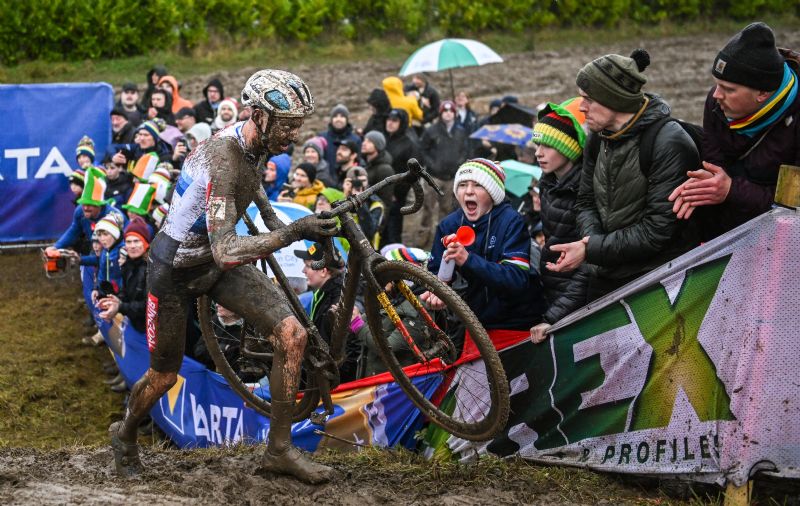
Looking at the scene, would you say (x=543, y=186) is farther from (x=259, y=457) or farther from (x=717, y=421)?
(x=259, y=457)

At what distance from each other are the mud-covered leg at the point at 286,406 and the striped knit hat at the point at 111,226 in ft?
18.7

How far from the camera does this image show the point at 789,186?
527 centimetres

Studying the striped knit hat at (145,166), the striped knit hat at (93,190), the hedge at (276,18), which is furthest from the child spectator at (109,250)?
the hedge at (276,18)

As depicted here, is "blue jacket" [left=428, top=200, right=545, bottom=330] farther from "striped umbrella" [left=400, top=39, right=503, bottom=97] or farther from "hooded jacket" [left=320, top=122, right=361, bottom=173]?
"striped umbrella" [left=400, top=39, right=503, bottom=97]

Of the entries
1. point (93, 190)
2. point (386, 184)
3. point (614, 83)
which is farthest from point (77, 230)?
point (614, 83)

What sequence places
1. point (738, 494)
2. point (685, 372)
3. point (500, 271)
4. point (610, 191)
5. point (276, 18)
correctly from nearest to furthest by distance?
point (738, 494) → point (685, 372) → point (610, 191) → point (500, 271) → point (276, 18)

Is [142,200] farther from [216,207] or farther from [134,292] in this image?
[216,207]

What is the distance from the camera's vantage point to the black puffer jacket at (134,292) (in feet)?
33.5

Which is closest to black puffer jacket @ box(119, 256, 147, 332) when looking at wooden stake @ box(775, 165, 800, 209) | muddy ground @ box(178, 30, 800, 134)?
wooden stake @ box(775, 165, 800, 209)

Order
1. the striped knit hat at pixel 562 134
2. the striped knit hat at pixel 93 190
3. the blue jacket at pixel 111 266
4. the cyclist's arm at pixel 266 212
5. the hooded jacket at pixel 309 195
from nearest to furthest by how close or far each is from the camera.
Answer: the cyclist's arm at pixel 266 212 → the striped knit hat at pixel 562 134 → the blue jacket at pixel 111 266 → the hooded jacket at pixel 309 195 → the striped knit hat at pixel 93 190

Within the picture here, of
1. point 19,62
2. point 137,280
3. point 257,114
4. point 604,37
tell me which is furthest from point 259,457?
point 604,37

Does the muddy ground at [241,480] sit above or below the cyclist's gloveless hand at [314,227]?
below

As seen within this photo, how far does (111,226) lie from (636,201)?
7.00 m

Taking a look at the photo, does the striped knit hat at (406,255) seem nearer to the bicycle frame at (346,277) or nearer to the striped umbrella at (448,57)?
the bicycle frame at (346,277)
